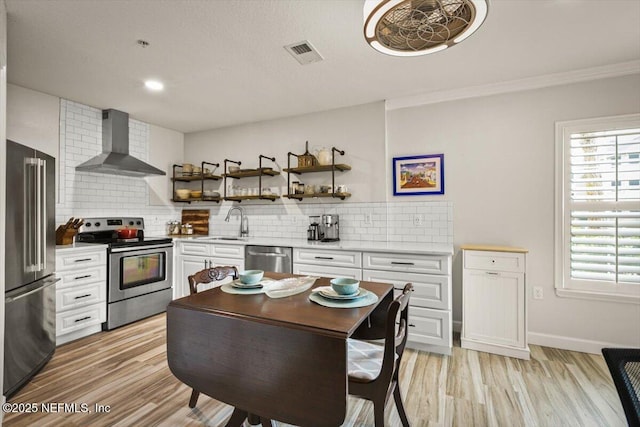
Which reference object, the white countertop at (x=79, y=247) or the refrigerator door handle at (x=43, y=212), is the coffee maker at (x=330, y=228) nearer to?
the white countertop at (x=79, y=247)

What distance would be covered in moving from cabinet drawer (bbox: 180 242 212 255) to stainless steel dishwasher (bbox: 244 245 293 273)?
0.59 meters

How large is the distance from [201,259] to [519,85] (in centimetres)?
377

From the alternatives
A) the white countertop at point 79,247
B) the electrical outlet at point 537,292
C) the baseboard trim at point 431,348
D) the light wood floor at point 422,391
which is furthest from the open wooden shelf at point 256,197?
the electrical outlet at point 537,292

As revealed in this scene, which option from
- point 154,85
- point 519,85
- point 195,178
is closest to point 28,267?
point 154,85

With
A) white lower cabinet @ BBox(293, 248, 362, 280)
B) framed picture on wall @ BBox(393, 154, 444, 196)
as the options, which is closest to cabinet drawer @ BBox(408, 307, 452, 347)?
white lower cabinet @ BBox(293, 248, 362, 280)

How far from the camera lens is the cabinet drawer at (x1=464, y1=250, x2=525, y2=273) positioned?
256cm

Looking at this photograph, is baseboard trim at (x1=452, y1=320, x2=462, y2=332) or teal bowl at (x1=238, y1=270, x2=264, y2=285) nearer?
teal bowl at (x1=238, y1=270, x2=264, y2=285)

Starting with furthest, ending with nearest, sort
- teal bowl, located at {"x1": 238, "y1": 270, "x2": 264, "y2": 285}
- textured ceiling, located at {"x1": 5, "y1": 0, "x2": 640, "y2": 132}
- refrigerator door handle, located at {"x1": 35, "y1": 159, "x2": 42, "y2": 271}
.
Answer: refrigerator door handle, located at {"x1": 35, "y1": 159, "x2": 42, "y2": 271}
textured ceiling, located at {"x1": 5, "y1": 0, "x2": 640, "y2": 132}
teal bowl, located at {"x1": 238, "y1": 270, "x2": 264, "y2": 285}

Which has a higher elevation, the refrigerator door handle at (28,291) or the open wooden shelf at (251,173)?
the open wooden shelf at (251,173)

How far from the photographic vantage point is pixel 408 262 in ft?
8.93

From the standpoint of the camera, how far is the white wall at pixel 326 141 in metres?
3.46

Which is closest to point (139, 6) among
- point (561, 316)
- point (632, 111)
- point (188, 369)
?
point (188, 369)

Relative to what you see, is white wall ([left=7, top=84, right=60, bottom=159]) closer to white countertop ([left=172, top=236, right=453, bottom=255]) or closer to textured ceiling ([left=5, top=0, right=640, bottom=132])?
textured ceiling ([left=5, top=0, right=640, bottom=132])

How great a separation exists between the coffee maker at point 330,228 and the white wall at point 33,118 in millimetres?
2894
